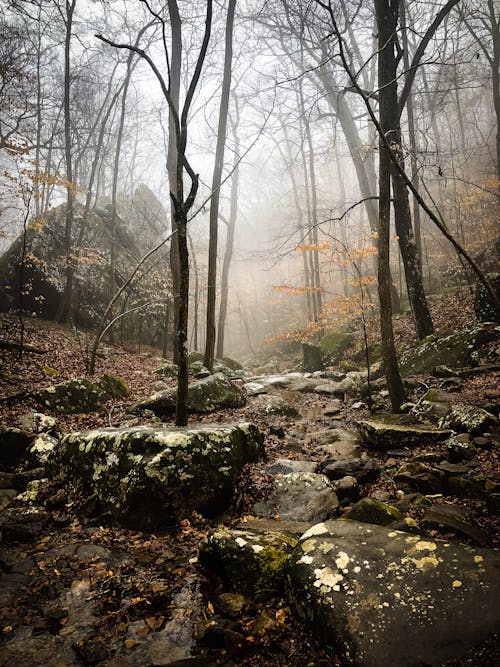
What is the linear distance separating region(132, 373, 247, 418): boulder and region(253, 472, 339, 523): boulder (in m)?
3.17

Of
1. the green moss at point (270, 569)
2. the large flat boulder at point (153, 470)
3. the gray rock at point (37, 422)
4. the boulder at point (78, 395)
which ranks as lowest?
the green moss at point (270, 569)

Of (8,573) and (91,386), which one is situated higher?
(91,386)

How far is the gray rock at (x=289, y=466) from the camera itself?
5.10 metres

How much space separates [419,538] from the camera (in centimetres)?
261

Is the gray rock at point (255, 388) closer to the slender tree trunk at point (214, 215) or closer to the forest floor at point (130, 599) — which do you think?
the slender tree trunk at point (214, 215)

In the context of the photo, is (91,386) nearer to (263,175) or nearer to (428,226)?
(428,226)

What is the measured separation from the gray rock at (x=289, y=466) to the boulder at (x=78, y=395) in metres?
4.22

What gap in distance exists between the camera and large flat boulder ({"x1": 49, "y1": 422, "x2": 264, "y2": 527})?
3.79 meters

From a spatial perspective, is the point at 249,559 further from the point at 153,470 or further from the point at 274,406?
the point at 274,406

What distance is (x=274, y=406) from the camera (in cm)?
825

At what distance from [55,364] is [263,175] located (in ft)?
93.0

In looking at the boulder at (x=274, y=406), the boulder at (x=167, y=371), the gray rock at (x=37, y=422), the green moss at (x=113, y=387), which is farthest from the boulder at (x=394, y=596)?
the boulder at (x=167, y=371)

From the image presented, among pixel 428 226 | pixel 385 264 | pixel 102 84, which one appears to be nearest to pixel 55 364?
pixel 385 264

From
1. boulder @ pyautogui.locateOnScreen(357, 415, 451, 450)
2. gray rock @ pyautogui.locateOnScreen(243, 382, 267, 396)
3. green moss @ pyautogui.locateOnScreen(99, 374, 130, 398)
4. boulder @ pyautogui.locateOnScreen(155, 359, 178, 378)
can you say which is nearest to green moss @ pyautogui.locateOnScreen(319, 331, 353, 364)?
gray rock @ pyautogui.locateOnScreen(243, 382, 267, 396)
